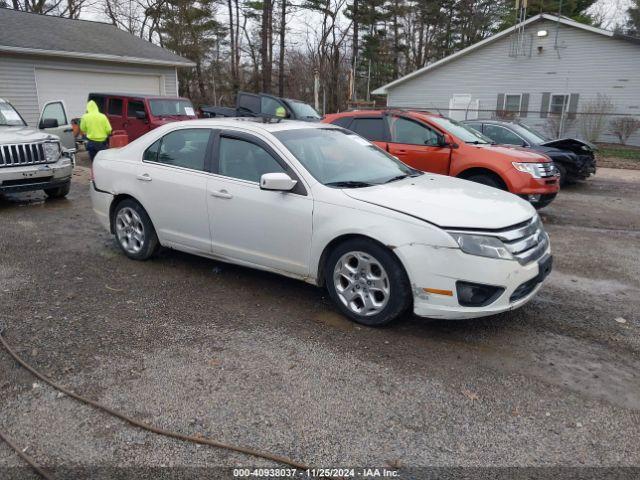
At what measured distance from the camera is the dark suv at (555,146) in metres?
11.0

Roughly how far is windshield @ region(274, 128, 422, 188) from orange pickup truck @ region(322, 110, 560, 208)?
309 centimetres

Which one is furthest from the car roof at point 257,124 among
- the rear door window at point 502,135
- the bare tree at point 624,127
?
the bare tree at point 624,127

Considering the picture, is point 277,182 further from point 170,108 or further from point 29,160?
point 170,108

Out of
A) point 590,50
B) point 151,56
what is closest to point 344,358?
point 151,56

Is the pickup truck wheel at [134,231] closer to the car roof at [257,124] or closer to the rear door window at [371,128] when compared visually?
the car roof at [257,124]

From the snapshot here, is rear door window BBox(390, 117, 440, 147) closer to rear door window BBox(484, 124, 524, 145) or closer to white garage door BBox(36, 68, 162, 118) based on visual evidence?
rear door window BBox(484, 124, 524, 145)

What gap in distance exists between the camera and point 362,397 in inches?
126

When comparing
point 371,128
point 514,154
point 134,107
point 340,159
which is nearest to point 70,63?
point 134,107

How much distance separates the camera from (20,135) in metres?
8.18

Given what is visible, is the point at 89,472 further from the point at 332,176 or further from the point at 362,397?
the point at 332,176

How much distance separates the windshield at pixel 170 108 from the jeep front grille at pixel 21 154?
6.01m

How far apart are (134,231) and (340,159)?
2.48 m

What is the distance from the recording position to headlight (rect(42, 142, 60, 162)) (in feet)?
27.5

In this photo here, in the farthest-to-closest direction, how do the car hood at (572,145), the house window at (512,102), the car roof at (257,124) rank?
the house window at (512,102), the car hood at (572,145), the car roof at (257,124)
